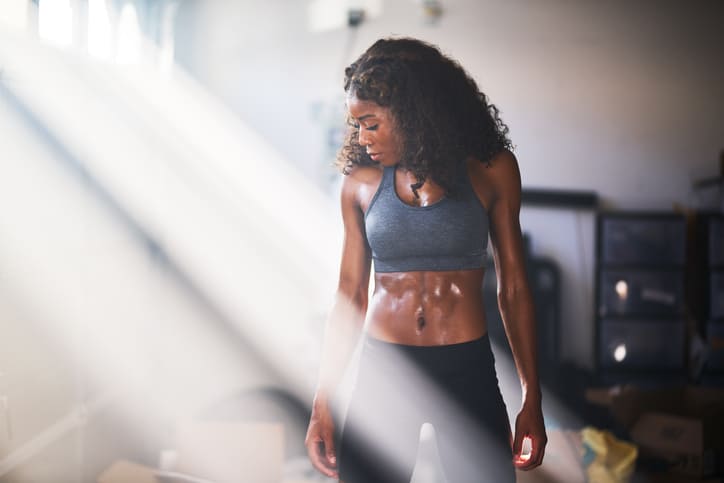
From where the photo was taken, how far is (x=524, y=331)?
3.66 feet

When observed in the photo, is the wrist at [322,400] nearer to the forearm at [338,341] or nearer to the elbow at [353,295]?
the forearm at [338,341]

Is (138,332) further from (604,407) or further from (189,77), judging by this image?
(604,407)

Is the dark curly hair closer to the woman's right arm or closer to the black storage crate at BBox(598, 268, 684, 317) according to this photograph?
the woman's right arm

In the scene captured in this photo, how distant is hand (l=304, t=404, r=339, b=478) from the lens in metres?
1.16

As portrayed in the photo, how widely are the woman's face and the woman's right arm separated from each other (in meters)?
0.11

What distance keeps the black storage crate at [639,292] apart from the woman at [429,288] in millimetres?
2870

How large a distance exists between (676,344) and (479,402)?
315cm

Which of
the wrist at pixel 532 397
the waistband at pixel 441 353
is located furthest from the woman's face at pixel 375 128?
the wrist at pixel 532 397

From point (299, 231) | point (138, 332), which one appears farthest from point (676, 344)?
point (138, 332)

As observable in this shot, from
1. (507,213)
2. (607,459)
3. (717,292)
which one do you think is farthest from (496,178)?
(717,292)

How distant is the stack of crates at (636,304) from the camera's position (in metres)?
3.73

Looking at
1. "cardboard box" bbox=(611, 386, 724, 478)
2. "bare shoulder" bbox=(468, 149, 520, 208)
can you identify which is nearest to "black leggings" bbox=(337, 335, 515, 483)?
"bare shoulder" bbox=(468, 149, 520, 208)

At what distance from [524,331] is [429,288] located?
0.62ft

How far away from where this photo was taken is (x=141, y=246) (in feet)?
9.50
